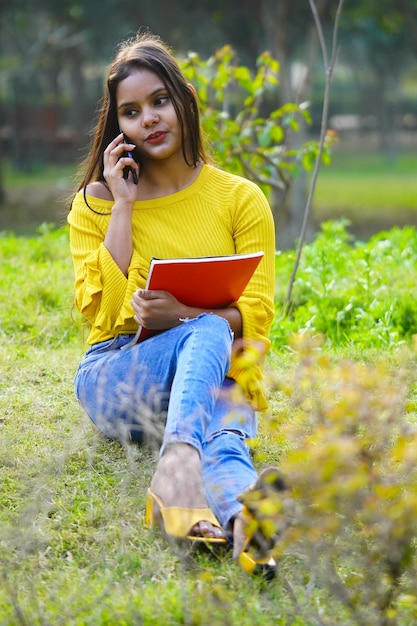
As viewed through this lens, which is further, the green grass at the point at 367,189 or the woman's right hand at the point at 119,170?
the green grass at the point at 367,189

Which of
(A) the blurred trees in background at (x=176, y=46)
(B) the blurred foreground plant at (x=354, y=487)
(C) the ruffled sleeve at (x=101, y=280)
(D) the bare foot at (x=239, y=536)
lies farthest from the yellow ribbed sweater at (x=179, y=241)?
(A) the blurred trees in background at (x=176, y=46)

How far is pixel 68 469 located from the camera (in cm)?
326

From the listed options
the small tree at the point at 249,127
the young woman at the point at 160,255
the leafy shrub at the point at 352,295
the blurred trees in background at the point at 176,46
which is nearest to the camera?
the young woman at the point at 160,255

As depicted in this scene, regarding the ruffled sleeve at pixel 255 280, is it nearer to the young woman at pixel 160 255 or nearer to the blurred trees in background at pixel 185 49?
the young woman at pixel 160 255

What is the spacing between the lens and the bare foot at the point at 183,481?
2561mm

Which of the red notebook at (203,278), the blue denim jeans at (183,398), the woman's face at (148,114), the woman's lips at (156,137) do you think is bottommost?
the blue denim jeans at (183,398)

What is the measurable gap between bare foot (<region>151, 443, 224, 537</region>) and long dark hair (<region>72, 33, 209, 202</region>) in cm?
123

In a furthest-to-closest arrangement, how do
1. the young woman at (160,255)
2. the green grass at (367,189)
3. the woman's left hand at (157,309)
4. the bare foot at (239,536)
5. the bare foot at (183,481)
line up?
the green grass at (367,189), the woman's left hand at (157,309), the young woman at (160,255), the bare foot at (183,481), the bare foot at (239,536)

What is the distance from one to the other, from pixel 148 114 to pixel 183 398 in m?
1.09

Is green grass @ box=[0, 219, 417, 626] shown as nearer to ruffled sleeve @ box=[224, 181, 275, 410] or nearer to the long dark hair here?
ruffled sleeve @ box=[224, 181, 275, 410]

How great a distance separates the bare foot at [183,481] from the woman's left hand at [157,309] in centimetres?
53

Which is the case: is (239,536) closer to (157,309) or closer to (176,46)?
(157,309)

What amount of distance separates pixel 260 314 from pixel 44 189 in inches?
771

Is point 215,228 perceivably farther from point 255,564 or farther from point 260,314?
point 255,564
